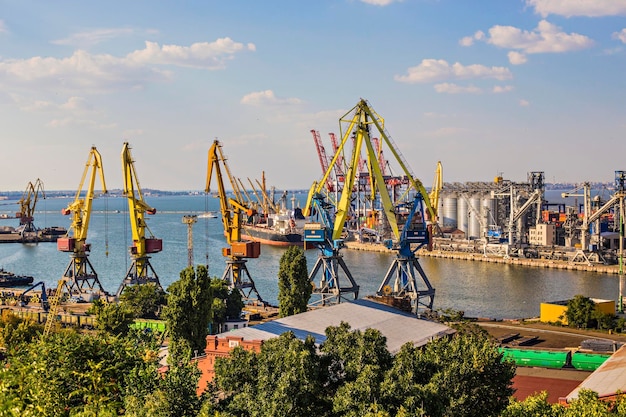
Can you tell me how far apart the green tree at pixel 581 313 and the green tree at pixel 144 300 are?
24.1m

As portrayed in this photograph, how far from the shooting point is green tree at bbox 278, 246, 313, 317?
1539 inches

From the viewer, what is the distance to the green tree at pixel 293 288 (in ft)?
128

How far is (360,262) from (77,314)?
44740 millimetres

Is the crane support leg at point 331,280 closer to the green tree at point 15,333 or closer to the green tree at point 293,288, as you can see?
the green tree at point 293,288

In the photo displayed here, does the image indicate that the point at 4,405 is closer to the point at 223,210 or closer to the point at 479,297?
the point at 223,210

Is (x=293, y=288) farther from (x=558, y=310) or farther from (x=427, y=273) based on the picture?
(x=427, y=273)

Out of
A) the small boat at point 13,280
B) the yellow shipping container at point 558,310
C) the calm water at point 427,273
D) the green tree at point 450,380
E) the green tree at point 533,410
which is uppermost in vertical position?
the green tree at point 450,380

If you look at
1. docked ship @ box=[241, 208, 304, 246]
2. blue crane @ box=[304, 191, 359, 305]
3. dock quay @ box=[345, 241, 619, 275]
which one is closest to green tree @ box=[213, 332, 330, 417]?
blue crane @ box=[304, 191, 359, 305]

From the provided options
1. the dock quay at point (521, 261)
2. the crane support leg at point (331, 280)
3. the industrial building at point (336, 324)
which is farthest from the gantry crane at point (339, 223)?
the dock quay at point (521, 261)

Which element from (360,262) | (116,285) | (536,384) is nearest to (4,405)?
(536,384)

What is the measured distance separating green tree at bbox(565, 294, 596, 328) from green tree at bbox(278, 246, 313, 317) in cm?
1517

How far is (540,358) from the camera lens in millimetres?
34250

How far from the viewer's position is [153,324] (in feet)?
143

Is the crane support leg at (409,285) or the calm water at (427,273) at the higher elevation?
the crane support leg at (409,285)
